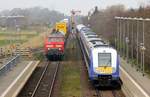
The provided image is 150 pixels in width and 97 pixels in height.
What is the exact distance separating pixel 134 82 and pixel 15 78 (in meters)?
7.05

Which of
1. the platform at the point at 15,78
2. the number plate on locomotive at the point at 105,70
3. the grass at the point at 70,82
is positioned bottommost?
the grass at the point at 70,82

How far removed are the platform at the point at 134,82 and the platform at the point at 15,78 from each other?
5735 millimetres

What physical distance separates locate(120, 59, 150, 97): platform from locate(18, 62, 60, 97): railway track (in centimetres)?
421

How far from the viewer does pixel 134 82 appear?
2644 centimetres

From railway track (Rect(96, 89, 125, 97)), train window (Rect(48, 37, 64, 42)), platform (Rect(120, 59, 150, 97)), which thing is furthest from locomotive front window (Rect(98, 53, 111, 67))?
train window (Rect(48, 37, 64, 42))

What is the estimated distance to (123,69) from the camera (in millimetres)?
32469

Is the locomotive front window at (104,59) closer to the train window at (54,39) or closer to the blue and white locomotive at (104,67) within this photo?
the blue and white locomotive at (104,67)

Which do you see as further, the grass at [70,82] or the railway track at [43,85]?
the grass at [70,82]

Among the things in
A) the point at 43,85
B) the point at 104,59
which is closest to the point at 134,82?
the point at 104,59

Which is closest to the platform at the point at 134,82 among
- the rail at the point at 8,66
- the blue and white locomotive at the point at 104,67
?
the blue and white locomotive at the point at 104,67

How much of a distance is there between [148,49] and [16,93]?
11.4m

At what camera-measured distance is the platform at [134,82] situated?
2306 centimetres

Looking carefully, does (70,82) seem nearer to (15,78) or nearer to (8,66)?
(15,78)

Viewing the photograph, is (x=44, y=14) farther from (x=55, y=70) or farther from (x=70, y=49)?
(x=55, y=70)
